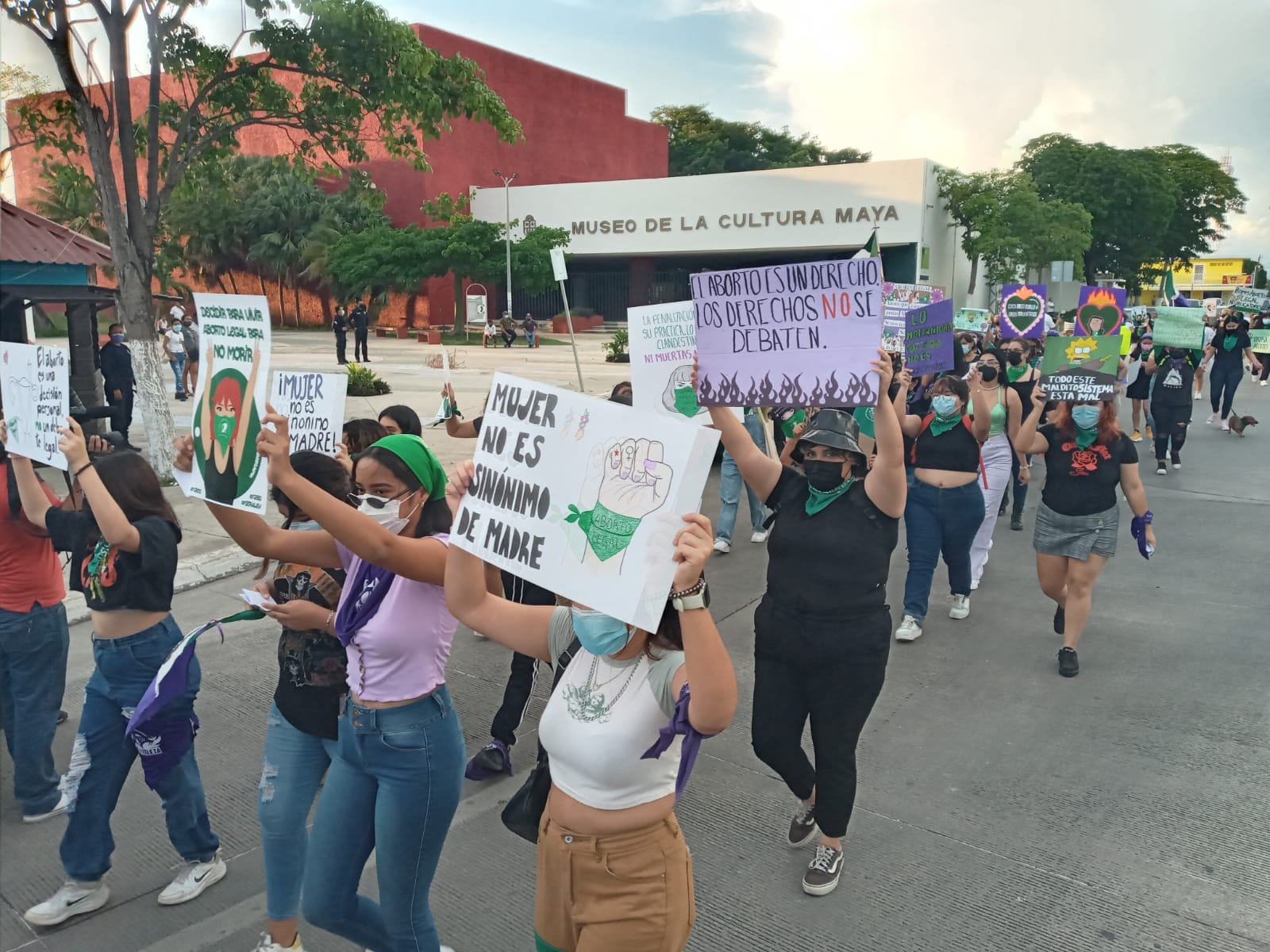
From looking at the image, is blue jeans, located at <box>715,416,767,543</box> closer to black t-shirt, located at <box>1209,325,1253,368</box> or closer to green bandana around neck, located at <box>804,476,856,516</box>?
green bandana around neck, located at <box>804,476,856,516</box>

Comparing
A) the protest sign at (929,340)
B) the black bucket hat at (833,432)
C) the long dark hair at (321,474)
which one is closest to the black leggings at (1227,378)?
the protest sign at (929,340)

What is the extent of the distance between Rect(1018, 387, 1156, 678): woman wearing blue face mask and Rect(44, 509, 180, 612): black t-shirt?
4.93 meters

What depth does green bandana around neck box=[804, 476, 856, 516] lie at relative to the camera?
147 inches

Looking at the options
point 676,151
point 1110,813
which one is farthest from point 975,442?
point 676,151

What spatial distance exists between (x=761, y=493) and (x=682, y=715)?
71.4 inches

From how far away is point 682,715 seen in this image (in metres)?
2.23

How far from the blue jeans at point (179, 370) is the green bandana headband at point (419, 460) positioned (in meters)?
19.2

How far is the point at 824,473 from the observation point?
145 inches

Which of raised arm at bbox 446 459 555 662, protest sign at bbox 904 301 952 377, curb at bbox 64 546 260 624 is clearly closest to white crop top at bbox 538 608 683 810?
raised arm at bbox 446 459 555 662

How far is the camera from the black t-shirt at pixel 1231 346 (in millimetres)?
15055

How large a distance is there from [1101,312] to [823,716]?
30.1 ft

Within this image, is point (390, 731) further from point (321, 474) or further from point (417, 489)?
point (321, 474)

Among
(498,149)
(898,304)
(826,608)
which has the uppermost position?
(498,149)

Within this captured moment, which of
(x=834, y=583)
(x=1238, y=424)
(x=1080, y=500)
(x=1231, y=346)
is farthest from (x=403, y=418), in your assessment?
(x=1238, y=424)
